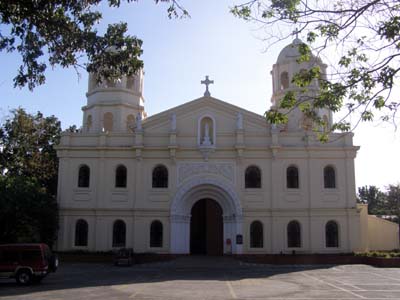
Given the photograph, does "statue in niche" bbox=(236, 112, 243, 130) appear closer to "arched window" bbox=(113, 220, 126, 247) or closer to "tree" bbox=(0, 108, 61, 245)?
"arched window" bbox=(113, 220, 126, 247)

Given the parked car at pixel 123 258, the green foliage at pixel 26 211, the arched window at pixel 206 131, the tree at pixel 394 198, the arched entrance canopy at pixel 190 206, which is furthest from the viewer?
the tree at pixel 394 198

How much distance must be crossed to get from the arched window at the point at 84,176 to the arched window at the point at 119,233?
11.5 feet

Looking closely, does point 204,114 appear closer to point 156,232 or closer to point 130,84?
point 130,84

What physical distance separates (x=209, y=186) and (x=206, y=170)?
111 centimetres

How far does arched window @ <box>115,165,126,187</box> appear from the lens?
3338 cm

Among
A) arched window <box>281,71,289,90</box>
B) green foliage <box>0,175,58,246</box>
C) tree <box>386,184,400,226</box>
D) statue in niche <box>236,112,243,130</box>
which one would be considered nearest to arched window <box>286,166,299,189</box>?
statue in niche <box>236,112,243,130</box>

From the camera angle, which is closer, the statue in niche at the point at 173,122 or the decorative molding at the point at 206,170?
the decorative molding at the point at 206,170

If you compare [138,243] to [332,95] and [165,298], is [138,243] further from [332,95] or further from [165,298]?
[332,95]

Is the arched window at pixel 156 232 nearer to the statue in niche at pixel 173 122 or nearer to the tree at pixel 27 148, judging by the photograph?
the statue in niche at pixel 173 122

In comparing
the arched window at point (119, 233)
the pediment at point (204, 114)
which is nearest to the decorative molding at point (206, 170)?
the pediment at point (204, 114)

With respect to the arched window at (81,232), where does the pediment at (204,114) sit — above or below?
above

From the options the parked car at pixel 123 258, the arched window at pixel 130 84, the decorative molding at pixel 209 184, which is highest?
the arched window at pixel 130 84

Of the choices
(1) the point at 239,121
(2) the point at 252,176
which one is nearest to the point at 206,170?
(2) the point at 252,176

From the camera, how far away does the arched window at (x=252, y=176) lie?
3297cm
